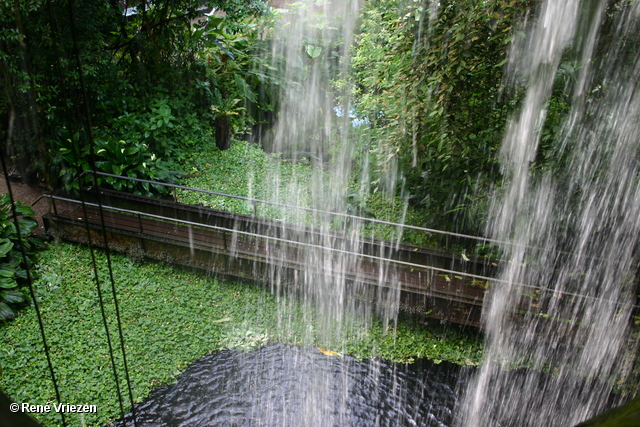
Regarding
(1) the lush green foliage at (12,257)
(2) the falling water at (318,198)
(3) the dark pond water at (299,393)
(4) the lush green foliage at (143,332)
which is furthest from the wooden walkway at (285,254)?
(3) the dark pond water at (299,393)

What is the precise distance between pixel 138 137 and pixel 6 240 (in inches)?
151

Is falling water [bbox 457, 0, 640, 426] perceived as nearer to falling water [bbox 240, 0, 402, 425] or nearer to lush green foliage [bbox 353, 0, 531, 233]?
lush green foliage [bbox 353, 0, 531, 233]

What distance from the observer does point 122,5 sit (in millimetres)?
11312

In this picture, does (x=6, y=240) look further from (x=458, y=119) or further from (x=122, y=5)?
(x=458, y=119)

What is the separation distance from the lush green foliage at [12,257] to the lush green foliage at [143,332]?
0.75 ft

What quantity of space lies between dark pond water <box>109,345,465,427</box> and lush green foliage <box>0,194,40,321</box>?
287 cm

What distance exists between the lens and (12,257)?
7402mm

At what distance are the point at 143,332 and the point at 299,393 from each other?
8.73ft

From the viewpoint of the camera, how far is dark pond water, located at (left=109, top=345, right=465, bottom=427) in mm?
5762

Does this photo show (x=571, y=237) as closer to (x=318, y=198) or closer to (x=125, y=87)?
(x=318, y=198)

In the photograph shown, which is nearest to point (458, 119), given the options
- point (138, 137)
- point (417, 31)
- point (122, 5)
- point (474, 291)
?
point (417, 31)

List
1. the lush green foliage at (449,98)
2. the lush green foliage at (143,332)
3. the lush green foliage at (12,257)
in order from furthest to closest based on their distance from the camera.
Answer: the lush green foliage at (449,98) < the lush green foliage at (12,257) < the lush green foliage at (143,332)

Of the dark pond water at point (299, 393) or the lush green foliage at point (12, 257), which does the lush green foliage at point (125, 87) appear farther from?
the dark pond water at point (299, 393)

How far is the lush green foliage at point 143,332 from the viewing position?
5.92 meters
